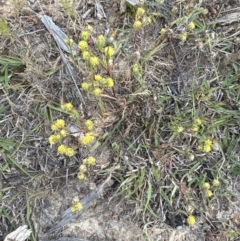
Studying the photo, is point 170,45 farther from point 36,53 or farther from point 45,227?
point 45,227

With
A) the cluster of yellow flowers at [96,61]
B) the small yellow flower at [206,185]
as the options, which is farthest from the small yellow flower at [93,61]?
the small yellow flower at [206,185]

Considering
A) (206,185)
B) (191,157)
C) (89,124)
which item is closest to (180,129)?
(191,157)

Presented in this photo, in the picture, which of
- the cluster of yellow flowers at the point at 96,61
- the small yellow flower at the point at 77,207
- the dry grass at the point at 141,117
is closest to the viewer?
the cluster of yellow flowers at the point at 96,61

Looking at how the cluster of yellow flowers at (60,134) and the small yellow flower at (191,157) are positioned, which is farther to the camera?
the small yellow flower at (191,157)

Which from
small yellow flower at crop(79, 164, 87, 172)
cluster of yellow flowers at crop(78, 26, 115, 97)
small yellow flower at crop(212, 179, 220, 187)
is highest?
cluster of yellow flowers at crop(78, 26, 115, 97)

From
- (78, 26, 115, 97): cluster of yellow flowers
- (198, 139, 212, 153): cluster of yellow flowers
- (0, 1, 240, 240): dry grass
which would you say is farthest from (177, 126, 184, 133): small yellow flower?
(78, 26, 115, 97): cluster of yellow flowers

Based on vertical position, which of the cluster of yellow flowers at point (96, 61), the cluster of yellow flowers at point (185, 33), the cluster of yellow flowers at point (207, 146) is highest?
the cluster of yellow flowers at point (96, 61)

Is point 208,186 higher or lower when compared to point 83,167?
lower

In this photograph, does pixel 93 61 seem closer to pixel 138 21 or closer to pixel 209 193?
pixel 138 21

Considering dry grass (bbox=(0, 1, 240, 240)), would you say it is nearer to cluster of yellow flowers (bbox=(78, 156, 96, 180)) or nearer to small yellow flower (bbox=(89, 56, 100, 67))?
cluster of yellow flowers (bbox=(78, 156, 96, 180))

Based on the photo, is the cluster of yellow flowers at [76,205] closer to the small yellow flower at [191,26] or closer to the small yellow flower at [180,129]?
the small yellow flower at [180,129]

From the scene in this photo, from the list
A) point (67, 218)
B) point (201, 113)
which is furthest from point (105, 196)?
point (201, 113)
